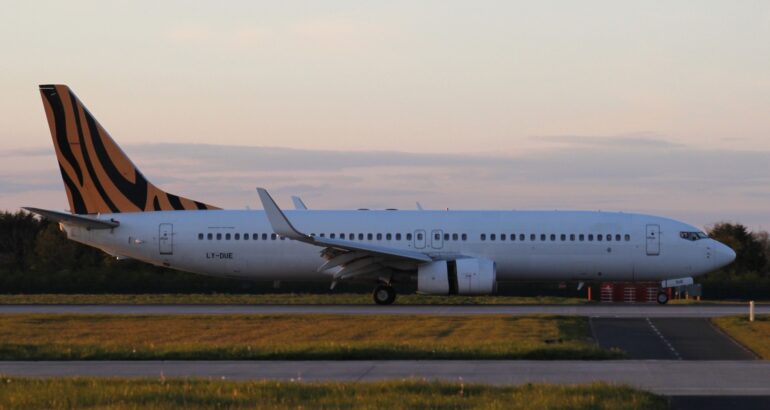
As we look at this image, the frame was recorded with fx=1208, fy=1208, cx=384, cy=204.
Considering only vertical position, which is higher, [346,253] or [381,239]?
[381,239]

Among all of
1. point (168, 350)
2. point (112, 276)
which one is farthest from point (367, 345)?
point (112, 276)

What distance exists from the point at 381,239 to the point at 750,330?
15.9 metres

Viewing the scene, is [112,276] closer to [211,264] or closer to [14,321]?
[211,264]

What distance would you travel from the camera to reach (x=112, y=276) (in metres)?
57.8

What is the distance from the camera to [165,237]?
41750mm

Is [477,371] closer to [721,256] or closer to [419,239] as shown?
[419,239]

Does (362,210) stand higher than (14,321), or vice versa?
(362,210)

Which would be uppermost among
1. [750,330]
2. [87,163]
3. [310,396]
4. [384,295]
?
[87,163]

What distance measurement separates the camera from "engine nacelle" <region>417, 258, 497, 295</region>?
39.4 meters

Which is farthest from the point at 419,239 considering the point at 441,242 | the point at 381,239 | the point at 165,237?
the point at 165,237

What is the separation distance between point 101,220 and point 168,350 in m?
19.8

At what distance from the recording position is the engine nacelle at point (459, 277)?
39.4m

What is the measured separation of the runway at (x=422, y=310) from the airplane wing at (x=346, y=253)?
1407 mm

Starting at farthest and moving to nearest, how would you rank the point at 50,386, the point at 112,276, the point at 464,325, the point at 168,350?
the point at 112,276 < the point at 464,325 < the point at 168,350 < the point at 50,386
